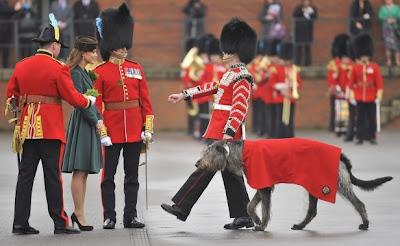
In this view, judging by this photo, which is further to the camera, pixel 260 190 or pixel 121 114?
pixel 121 114

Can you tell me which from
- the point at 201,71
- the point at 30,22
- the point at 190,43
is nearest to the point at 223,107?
the point at 201,71

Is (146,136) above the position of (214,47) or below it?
below

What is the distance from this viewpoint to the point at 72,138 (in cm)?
1319

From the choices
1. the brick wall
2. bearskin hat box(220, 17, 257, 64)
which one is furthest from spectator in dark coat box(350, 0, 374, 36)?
bearskin hat box(220, 17, 257, 64)

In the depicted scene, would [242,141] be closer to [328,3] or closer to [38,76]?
[38,76]

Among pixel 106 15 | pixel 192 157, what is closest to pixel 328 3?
pixel 192 157

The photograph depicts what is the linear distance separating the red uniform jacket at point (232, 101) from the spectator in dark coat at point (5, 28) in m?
19.1

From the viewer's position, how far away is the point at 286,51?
29.3m

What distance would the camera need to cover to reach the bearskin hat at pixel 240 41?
13633mm

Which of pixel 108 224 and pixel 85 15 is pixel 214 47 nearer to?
pixel 85 15

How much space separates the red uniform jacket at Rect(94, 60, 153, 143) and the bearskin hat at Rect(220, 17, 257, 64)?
2.91ft

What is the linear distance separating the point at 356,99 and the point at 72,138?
13837 mm

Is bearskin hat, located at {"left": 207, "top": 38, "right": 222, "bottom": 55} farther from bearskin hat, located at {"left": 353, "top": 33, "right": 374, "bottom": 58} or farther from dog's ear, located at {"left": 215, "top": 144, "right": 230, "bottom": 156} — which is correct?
dog's ear, located at {"left": 215, "top": 144, "right": 230, "bottom": 156}

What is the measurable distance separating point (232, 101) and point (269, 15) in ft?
65.1
